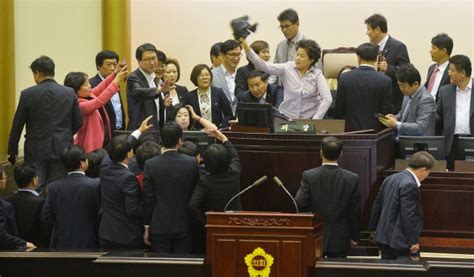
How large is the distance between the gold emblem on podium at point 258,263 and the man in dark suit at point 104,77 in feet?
10.3

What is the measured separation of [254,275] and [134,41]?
6659 mm

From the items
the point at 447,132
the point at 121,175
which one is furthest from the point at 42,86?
the point at 447,132

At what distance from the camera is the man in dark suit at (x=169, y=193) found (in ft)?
24.7

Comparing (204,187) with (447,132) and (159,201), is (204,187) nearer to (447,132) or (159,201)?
(159,201)

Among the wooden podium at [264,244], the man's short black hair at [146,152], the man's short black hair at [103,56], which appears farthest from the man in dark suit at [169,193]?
the man's short black hair at [103,56]

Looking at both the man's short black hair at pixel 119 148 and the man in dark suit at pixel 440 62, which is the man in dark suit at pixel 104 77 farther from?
the man in dark suit at pixel 440 62

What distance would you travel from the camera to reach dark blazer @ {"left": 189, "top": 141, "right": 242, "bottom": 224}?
24.6 ft

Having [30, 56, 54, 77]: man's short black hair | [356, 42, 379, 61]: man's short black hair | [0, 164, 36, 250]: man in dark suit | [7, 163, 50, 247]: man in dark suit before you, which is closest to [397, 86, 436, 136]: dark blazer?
[356, 42, 379, 61]: man's short black hair

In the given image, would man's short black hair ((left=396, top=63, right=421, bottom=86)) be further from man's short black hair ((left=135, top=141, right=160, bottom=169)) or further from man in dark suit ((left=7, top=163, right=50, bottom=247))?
man in dark suit ((left=7, top=163, right=50, bottom=247))

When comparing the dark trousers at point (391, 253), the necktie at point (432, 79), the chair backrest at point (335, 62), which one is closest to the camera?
the dark trousers at point (391, 253)

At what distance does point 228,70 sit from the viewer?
10.5 metres

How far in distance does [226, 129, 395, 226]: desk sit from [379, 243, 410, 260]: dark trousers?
0.70m

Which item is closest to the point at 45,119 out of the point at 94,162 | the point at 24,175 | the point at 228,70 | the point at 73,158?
the point at 94,162

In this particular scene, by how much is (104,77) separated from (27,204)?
2.28 m
